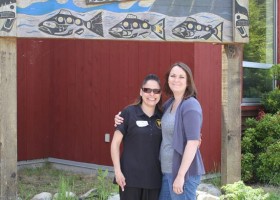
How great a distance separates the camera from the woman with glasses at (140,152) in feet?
12.8

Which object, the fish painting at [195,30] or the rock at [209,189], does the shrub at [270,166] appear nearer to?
the rock at [209,189]

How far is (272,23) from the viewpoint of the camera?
8.88m

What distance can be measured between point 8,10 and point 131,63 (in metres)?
3.44

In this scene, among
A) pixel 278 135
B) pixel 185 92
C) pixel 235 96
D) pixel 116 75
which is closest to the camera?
pixel 185 92

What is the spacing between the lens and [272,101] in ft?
26.1

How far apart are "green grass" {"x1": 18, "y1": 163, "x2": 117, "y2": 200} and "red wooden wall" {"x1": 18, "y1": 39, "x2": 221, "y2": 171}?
0.40 meters

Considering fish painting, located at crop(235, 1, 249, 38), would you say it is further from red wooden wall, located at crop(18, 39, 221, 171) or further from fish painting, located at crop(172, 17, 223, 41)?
red wooden wall, located at crop(18, 39, 221, 171)

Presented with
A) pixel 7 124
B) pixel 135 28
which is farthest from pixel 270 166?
pixel 7 124

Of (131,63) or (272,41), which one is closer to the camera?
(131,63)

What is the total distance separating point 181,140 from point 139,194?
591 millimetres

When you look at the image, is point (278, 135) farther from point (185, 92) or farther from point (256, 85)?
point (185, 92)

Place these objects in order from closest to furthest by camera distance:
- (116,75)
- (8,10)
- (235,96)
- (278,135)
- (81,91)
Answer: (8,10) < (235,96) < (278,135) < (116,75) < (81,91)

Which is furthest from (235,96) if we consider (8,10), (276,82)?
(276,82)

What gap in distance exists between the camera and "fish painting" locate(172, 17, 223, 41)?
4871 mm
